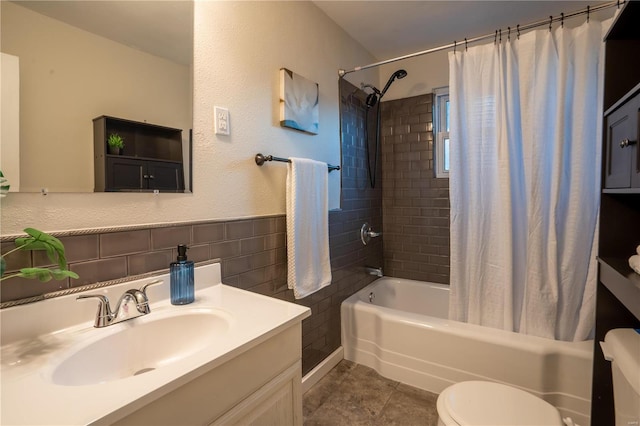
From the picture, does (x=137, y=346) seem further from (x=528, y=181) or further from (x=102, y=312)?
(x=528, y=181)

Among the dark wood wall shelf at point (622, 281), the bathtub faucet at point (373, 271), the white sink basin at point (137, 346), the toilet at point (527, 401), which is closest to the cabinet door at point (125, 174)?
the white sink basin at point (137, 346)

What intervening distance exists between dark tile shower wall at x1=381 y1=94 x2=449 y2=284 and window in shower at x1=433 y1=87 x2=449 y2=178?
0.04 meters

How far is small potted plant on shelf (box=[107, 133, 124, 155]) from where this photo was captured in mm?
972

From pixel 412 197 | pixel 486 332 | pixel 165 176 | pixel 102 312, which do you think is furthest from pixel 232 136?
pixel 412 197

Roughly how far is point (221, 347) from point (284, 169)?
1.07 m

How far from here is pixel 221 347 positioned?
2.48 feet

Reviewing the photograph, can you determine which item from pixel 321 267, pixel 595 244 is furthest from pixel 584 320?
pixel 321 267

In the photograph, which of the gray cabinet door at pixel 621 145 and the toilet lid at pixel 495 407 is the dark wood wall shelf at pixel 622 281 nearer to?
the gray cabinet door at pixel 621 145

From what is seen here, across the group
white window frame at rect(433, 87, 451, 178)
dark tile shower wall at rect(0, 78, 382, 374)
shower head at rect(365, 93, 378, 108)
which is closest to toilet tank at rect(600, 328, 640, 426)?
dark tile shower wall at rect(0, 78, 382, 374)

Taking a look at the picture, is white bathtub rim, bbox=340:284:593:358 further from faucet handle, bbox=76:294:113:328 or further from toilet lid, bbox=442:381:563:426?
faucet handle, bbox=76:294:113:328

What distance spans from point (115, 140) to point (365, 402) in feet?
5.85

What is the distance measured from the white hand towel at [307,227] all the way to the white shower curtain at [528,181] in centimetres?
79

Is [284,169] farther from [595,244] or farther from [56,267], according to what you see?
[595,244]

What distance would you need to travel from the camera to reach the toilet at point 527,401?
893mm
